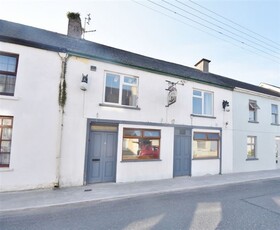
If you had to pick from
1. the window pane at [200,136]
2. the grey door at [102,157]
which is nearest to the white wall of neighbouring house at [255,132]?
the window pane at [200,136]

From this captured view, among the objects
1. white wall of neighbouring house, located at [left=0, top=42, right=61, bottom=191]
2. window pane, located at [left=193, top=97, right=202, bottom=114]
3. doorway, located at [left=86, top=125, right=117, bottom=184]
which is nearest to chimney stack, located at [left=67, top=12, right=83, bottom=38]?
white wall of neighbouring house, located at [left=0, top=42, right=61, bottom=191]

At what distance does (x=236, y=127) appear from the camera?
1238cm

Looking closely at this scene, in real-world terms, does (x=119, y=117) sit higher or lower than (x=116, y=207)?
higher

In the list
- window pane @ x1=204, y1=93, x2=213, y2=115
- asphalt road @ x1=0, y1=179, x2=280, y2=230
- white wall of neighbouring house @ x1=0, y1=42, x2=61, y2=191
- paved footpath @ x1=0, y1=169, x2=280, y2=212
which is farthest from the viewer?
window pane @ x1=204, y1=93, x2=213, y2=115

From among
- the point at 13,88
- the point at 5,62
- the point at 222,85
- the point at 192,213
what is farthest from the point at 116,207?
the point at 222,85

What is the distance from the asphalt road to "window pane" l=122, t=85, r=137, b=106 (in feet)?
14.8

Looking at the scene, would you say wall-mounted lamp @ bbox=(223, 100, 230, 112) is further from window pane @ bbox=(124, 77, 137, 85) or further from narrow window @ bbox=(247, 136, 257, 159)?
window pane @ bbox=(124, 77, 137, 85)

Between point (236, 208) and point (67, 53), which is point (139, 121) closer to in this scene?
point (67, 53)

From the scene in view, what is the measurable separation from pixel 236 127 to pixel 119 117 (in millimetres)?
8536

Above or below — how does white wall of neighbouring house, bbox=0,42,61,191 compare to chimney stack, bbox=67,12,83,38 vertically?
below

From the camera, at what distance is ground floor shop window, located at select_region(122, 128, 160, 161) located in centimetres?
880

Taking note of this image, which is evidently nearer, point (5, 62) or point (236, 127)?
point (5, 62)

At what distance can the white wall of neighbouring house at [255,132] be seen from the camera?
40.6 feet

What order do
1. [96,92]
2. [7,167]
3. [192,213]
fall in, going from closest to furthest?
[192,213] < [7,167] < [96,92]
